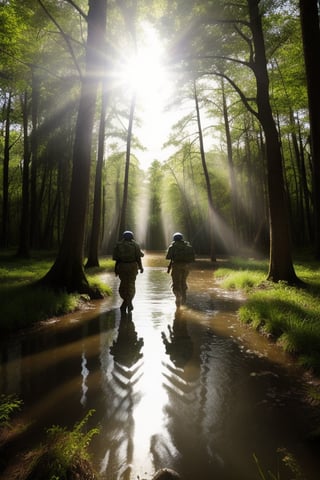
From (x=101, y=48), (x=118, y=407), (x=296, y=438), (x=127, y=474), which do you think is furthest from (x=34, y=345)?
(x=101, y=48)

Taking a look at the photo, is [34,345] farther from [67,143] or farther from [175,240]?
[67,143]

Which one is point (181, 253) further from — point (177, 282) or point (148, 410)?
point (148, 410)

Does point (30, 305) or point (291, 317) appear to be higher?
point (30, 305)

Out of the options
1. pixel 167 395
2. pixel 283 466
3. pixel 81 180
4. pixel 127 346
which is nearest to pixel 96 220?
pixel 81 180

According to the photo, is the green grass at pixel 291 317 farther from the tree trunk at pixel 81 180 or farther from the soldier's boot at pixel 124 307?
the tree trunk at pixel 81 180

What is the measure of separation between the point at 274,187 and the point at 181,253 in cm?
401

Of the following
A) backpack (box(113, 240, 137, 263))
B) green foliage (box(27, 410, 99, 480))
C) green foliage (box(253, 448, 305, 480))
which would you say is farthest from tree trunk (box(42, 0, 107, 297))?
green foliage (box(253, 448, 305, 480))

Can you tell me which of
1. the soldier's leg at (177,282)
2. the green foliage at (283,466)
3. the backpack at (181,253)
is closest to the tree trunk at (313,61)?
the backpack at (181,253)

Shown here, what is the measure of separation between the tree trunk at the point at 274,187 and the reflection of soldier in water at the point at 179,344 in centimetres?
452

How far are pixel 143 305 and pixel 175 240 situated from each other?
220cm

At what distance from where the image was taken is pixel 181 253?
898 cm

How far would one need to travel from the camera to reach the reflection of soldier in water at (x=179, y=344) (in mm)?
4965

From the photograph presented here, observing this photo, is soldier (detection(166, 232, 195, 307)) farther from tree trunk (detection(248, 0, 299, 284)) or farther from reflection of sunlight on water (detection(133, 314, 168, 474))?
reflection of sunlight on water (detection(133, 314, 168, 474))

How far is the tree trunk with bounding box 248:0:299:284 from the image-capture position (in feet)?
32.9
